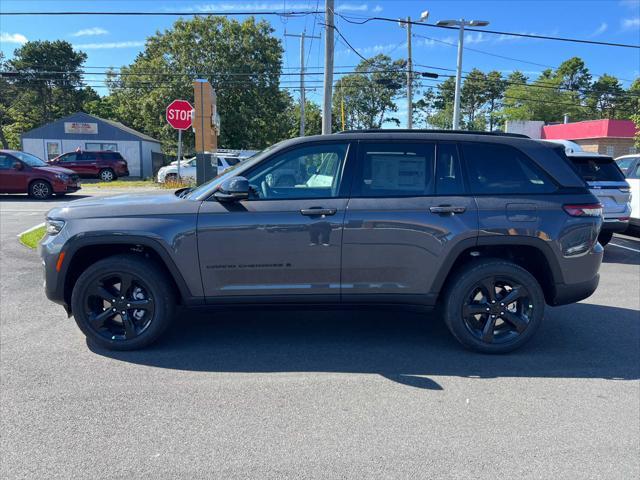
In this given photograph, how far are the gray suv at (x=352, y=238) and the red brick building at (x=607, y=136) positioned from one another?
1388 inches

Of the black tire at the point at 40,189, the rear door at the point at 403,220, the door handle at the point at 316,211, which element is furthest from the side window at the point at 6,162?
the rear door at the point at 403,220

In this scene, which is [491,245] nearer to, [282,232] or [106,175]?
[282,232]

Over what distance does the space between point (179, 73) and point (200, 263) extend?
3736cm

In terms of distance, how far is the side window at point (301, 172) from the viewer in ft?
13.5

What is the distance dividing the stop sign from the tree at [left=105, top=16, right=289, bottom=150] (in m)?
22.8

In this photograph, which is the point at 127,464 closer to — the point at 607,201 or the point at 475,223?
the point at 475,223

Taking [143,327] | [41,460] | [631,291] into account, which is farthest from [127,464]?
[631,291]

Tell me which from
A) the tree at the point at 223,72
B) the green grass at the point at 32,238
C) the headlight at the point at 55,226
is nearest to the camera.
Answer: the headlight at the point at 55,226

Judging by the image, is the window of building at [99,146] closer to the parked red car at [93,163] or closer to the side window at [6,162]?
the parked red car at [93,163]

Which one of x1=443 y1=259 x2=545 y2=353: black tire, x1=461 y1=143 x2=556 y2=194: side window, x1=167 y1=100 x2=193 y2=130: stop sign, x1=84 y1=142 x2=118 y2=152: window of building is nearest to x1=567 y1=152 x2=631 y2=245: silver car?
x1=461 y1=143 x2=556 y2=194: side window

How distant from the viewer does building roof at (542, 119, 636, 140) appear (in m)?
35.4

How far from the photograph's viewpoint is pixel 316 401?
11.3 feet

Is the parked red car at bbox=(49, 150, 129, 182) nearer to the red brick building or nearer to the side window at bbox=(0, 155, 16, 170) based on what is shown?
the side window at bbox=(0, 155, 16, 170)

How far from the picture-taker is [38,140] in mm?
33781
